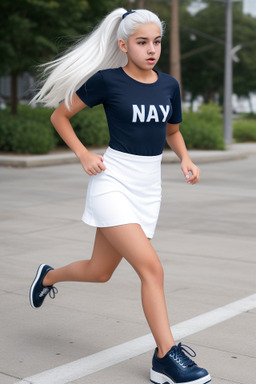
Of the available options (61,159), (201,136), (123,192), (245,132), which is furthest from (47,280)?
(245,132)


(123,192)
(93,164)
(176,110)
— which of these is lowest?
(123,192)

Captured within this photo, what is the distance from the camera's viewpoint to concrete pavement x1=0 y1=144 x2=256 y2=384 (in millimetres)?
4598

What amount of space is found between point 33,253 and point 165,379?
3916 mm

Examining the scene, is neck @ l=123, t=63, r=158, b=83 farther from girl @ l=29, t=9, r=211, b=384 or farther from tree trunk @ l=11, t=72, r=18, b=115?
tree trunk @ l=11, t=72, r=18, b=115

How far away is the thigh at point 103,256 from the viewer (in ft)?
14.9

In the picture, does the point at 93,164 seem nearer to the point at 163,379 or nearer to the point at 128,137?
the point at 128,137

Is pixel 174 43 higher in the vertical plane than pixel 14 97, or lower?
higher

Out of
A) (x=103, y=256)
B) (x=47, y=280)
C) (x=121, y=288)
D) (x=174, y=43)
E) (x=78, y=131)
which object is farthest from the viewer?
(x=174, y=43)

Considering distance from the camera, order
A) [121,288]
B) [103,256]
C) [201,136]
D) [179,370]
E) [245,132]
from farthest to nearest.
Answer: [245,132]
[201,136]
[121,288]
[103,256]
[179,370]

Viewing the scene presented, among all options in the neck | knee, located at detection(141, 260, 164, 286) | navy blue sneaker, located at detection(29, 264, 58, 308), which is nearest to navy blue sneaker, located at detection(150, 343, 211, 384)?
knee, located at detection(141, 260, 164, 286)

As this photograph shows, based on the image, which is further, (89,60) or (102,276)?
(102,276)

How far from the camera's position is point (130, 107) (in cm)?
427

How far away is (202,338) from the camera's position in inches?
198

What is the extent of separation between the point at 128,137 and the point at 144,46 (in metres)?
0.53
